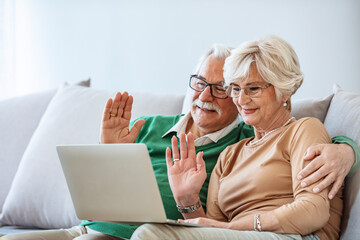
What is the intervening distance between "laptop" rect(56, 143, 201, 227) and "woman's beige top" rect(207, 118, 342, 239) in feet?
0.97

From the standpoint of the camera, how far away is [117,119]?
1.87 metres

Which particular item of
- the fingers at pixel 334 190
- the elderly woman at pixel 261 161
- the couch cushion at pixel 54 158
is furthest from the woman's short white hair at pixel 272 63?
the couch cushion at pixel 54 158

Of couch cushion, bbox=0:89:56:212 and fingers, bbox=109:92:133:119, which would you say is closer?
fingers, bbox=109:92:133:119

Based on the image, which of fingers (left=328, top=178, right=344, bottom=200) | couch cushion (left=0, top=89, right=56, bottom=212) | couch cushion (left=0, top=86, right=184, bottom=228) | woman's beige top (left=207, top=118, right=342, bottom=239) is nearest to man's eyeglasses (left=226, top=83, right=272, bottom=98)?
woman's beige top (left=207, top=118, right=342, bottom=239)

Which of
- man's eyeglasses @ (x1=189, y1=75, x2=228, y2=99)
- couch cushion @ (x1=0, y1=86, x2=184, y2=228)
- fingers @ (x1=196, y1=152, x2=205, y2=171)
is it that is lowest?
couch cushion @ (x1=0, y1=86, x2=184, y2=228)

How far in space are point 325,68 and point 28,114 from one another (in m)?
1.51

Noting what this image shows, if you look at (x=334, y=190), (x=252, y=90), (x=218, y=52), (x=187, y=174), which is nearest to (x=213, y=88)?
(x=218, y=52)

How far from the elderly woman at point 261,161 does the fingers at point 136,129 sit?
12.9 inches

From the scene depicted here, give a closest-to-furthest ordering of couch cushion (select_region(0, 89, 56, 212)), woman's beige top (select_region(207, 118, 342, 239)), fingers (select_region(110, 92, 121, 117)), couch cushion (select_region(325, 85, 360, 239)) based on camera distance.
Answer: woman's beige top (select_region(207, 118, 342, 239)) < couch cushion (select_region(325, 85, 360, 239)) < fingers (select_region(110, 92, 121, 117)) < couch cushion (select_region(0, 89, 56, 212))

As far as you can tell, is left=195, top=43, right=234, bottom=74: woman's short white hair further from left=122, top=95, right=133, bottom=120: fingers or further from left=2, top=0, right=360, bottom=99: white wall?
left=2, top=0, right=360, bottom=99: white wall

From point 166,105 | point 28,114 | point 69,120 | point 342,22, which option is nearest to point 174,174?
point 166,105

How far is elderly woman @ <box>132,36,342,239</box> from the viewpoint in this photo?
1446 mm

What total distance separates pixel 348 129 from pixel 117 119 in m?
0.82

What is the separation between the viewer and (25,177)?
223 centimetres
